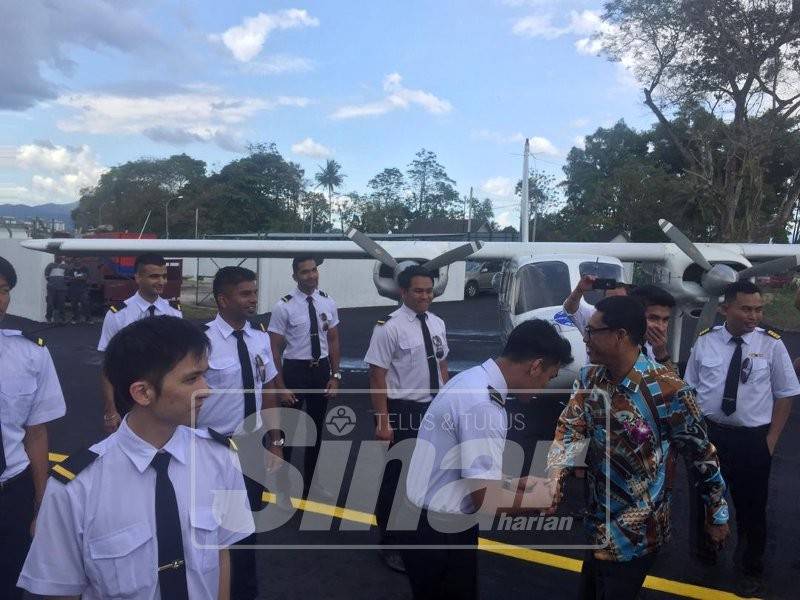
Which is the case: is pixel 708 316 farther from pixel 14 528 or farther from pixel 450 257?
pixel 14 528

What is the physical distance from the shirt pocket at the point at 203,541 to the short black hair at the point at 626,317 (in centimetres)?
178

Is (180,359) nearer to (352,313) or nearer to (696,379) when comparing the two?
(696,379)

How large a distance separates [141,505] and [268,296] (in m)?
20.4

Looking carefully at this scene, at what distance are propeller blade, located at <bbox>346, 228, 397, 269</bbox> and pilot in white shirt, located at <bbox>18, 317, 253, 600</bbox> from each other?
22.9 feet

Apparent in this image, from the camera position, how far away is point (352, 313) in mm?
23312

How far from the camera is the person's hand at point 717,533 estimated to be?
2.62 m

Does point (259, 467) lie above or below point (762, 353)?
below

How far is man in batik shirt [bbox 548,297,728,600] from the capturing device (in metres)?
2.60

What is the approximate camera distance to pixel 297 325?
18.6 feet

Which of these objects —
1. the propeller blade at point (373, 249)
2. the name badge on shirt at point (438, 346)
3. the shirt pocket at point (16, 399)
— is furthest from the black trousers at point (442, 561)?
the propeller blade at point (373, 249)

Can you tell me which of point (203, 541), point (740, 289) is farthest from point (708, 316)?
point (203, 541)

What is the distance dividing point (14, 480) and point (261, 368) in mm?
1445

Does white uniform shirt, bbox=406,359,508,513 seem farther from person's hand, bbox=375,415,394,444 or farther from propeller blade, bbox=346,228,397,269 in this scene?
propeller blade, bbox=346,228,397,269

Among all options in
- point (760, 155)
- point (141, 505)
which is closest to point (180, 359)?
point (141, 505)
